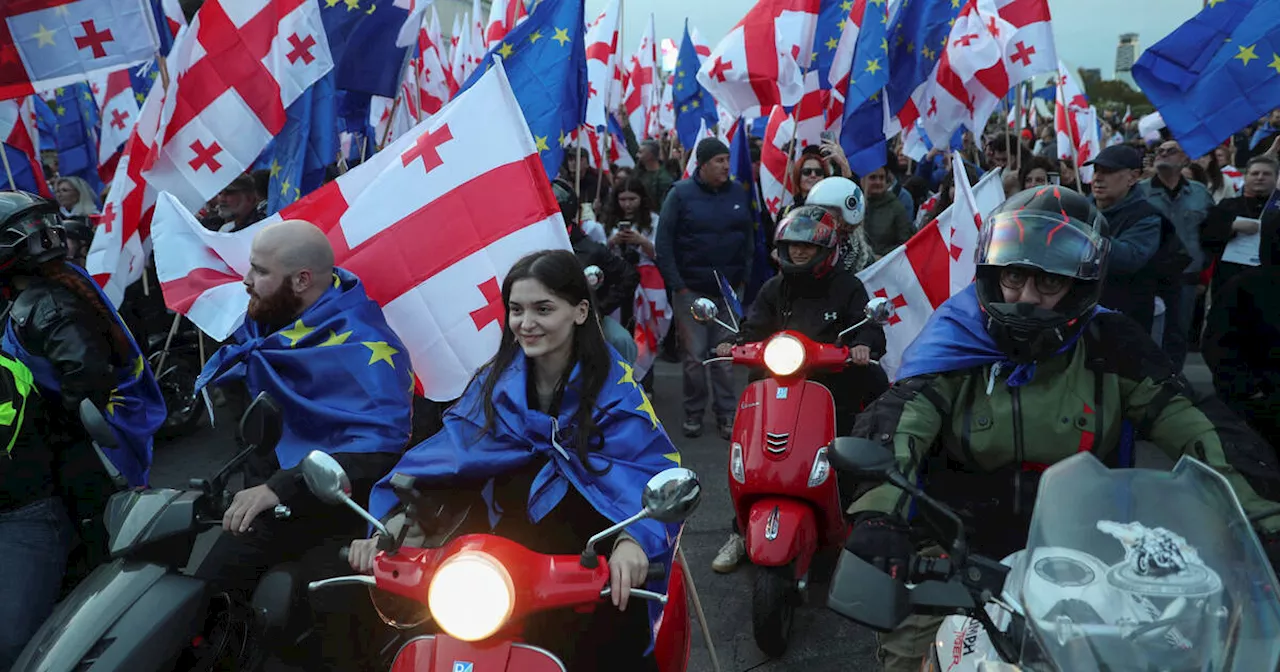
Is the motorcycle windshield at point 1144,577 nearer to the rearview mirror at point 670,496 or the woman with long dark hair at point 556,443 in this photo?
the rearview mirror at point 670,496

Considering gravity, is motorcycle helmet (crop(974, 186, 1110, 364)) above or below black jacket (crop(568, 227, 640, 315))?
above

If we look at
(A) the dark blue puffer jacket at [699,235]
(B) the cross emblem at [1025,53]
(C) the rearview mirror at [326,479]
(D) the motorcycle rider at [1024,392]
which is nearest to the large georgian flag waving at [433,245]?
(C) the rearview mirror at [326,479]

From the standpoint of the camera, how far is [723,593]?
4527mm

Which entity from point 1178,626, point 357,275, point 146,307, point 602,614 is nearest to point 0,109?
point 146,307

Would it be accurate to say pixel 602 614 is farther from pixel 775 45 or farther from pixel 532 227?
pixel 775 45

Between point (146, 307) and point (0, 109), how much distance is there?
1.77 metres

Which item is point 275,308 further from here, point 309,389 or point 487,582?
point 487,582

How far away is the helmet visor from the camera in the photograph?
7.59 ft

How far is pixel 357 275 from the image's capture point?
388cm

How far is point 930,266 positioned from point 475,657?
378cm

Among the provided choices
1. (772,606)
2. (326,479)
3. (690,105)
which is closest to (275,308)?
(326,479)

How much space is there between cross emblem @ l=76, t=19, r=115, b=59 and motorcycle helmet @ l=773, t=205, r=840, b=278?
12.5 ft

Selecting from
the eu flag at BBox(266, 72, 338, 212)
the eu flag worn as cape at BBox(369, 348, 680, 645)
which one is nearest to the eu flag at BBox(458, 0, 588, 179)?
the eu flag at BBox(266, 72, 338, 212)

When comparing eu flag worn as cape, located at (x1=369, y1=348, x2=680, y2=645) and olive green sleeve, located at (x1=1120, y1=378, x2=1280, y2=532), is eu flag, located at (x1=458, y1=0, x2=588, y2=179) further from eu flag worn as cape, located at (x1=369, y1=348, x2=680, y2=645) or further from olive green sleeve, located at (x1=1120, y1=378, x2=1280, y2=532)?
olive green sleeve, located at (x1=1120, y1=378, x2=1280, y2=532)
